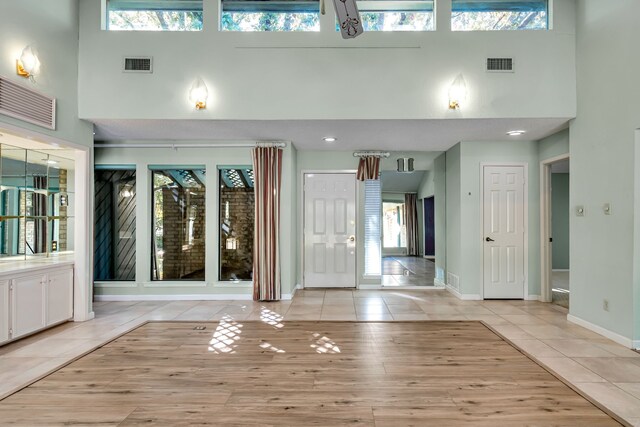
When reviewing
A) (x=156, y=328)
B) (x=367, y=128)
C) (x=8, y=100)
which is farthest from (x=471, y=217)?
(x=8, y=100)

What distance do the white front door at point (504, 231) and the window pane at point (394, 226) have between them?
6.77 m

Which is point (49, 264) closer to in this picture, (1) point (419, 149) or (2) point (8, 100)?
(2) point (8, 100)

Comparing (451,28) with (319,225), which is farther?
(319,225)

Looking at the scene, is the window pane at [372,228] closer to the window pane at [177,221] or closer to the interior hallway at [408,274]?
the interior hallway at [408,274]

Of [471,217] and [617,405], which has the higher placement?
[471,217]

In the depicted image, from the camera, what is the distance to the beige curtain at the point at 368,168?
19.1ft

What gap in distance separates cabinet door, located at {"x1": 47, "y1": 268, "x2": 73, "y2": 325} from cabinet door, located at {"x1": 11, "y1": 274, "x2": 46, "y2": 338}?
112 mm

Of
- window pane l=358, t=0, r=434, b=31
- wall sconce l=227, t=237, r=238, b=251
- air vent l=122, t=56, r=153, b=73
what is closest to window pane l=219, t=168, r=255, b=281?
wall sconce l=227, t=237, r=238, b=251

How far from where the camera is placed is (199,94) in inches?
158

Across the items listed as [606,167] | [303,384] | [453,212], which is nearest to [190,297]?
[303,384]

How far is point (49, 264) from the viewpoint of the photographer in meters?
3.80

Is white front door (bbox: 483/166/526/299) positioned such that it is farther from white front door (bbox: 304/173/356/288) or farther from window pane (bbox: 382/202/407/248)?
window pane (bbox: 382/202/407/248)

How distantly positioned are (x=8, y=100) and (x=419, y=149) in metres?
5.29

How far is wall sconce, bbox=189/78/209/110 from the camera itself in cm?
401
